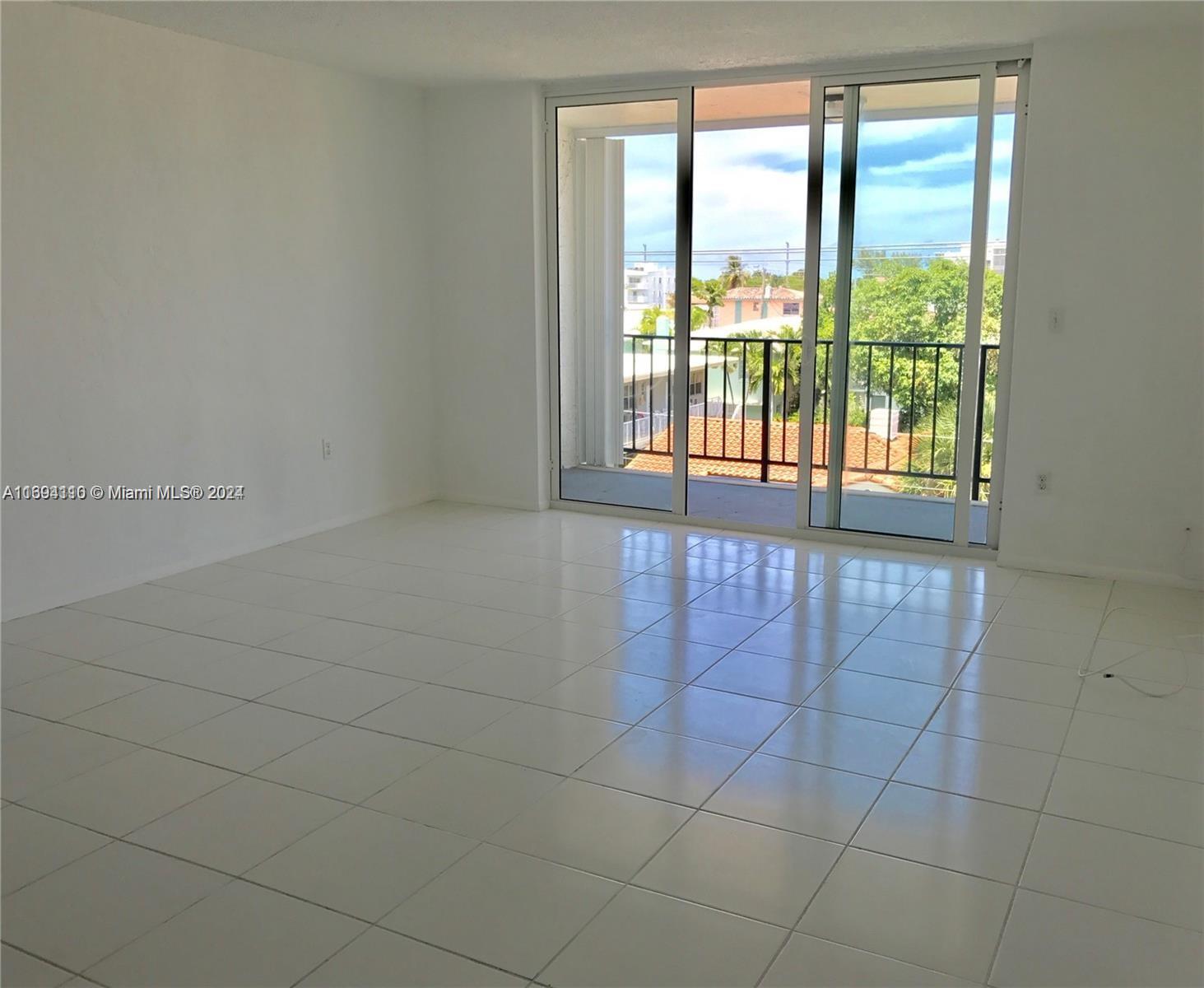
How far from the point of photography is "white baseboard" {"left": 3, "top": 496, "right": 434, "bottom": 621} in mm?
4180

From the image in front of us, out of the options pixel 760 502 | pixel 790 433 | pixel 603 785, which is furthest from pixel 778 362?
pixel 603 785

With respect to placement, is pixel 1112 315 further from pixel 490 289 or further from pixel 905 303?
pixel 490 289

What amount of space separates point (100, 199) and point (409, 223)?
204cm

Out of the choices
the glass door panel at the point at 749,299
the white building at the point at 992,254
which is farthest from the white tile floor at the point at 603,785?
the glass door panel at the point at 749,299

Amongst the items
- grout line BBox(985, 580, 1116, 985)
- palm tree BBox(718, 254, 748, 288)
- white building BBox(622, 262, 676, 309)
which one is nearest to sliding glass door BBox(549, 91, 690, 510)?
white building BBox(622, 262, 676, 309)

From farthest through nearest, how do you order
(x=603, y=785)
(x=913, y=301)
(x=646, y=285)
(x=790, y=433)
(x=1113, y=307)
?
(x=790, y=433) → (x=646, y=285) → (x=913, y=301) → (x=1113, y=307) → (x=603, y=785)

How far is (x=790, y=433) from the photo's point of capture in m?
7.07

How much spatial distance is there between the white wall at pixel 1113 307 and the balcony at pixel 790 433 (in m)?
0.37

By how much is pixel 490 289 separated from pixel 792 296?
1941 millimetres

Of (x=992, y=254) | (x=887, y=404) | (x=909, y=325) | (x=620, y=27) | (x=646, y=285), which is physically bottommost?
(x=887, y=404)

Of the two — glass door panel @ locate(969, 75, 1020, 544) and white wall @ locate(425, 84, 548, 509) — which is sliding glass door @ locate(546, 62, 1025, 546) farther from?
white wall @ locate(425, 84, 548, 509)

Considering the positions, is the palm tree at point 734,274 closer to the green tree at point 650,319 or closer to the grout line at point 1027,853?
the green tree at point 650,319

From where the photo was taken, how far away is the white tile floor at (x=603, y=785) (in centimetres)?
208

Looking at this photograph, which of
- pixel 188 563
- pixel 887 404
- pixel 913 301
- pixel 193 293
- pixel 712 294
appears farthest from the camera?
pixel 712 294
